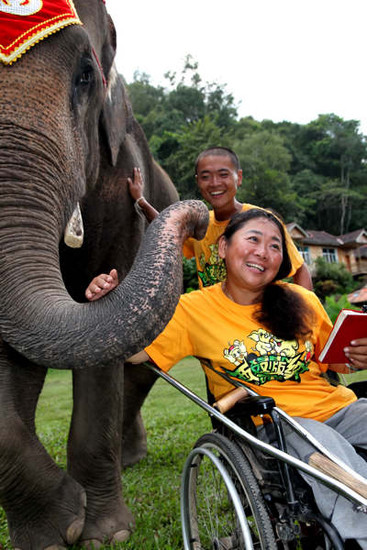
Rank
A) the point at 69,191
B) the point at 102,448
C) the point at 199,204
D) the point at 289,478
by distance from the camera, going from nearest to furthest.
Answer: the point at 289,478 → the point at 199,204 → the point at 69,191 → the point at 102,448

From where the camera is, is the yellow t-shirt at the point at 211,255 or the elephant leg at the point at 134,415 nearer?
the yellow t-shirt at the point at 211,255

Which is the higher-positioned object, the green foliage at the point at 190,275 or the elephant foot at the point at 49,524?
the elephant foot at the point at 49,524

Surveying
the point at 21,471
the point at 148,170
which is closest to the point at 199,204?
the point at 21,471

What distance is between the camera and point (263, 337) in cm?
246

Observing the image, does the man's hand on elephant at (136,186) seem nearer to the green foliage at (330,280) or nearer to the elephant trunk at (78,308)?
the elephant trunk at (78,308)

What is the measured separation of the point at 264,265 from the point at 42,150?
1.11 m

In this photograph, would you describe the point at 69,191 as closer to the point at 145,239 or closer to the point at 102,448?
the point at 145,239

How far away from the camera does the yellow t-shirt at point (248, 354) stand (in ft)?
7.80

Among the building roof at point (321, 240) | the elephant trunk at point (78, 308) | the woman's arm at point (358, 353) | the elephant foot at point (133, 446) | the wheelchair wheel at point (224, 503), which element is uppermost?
the elephant trunk at point (78, 308)

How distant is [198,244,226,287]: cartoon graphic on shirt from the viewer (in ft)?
11.5

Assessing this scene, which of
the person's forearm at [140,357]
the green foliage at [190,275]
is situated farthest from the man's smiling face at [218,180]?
the green foliage at [190,275]

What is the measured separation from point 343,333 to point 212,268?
1.50 m

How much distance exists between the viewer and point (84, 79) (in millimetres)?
2750

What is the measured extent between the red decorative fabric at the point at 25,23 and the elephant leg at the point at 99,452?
1.74 meters
